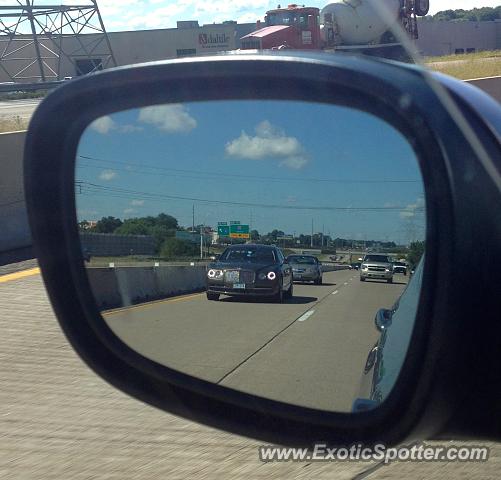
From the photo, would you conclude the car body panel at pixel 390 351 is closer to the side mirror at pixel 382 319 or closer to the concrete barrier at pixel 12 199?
the side mirror at pixel 382 319

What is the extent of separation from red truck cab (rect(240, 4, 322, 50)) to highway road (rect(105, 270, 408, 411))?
41.1m

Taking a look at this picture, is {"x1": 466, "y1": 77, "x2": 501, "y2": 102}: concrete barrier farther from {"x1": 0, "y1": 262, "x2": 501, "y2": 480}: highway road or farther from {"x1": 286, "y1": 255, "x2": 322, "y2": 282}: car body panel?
{"x1": 286, "y1": 255, "x2": 322, "y2": 282}: car body panel

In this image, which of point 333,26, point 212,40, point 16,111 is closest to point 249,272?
point 16,111

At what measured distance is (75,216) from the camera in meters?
3.24

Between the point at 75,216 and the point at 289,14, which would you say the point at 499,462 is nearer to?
the point at 75,216

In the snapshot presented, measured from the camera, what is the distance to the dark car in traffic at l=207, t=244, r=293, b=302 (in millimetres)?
2909

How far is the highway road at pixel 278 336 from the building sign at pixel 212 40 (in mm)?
60125

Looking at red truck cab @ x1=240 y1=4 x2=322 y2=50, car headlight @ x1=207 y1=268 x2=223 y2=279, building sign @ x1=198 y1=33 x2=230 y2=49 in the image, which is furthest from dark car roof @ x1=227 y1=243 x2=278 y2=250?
building sign @ x1=198 y1=33 x2=230 y2=49

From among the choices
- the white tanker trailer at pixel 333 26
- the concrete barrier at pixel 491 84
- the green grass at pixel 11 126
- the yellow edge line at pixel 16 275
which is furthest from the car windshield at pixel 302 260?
the white tanker trailer at pixel 333 26

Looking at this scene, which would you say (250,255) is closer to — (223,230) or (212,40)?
(223,230)

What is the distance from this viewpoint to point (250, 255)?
2.96 meters

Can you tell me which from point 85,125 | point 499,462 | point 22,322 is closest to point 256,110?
point 85,125

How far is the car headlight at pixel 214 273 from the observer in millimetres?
2957

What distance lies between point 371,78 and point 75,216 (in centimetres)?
134
